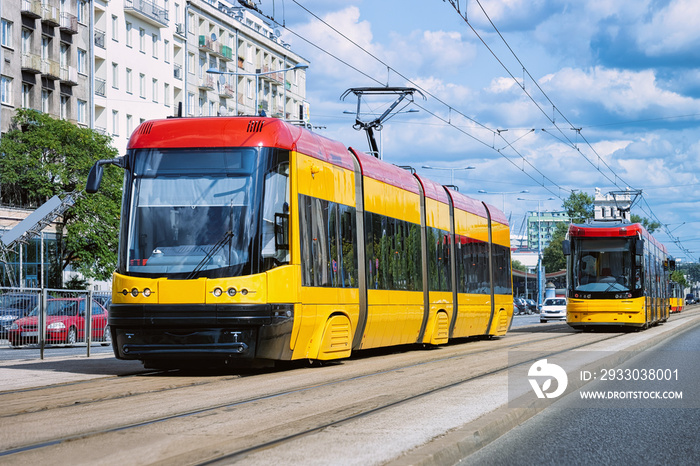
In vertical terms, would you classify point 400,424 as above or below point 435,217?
below

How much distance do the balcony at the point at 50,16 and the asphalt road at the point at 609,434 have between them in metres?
50.1

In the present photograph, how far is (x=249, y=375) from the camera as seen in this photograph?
14.8 metres

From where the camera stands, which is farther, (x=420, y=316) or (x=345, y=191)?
(x=420, y=316)

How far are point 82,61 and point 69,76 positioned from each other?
8.33ft

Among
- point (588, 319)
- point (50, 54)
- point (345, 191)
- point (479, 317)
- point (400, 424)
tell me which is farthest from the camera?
point (50, 54)

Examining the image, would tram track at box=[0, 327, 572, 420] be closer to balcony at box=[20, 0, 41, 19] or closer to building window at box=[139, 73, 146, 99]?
balcony at box=[20, 0, 41, 19]

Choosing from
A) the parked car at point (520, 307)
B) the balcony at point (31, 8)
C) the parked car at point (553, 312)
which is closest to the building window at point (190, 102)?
the balcony at point (31, 8)

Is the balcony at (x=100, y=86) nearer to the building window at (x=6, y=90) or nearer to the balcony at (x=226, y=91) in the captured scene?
the building window at (x=6, y=90)

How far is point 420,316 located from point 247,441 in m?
13.1

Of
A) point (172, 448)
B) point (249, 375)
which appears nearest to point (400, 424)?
point (172, 448)

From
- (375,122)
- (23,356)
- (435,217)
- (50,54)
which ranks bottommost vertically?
(23,356)

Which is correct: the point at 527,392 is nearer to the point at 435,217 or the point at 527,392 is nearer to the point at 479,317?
the point at 435,217

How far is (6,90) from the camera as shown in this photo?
179 feet

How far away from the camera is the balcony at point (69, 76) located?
59.8 meters
